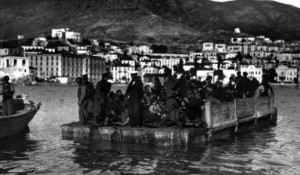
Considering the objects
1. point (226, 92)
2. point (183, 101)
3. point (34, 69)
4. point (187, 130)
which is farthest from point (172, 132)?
point (34, 69)

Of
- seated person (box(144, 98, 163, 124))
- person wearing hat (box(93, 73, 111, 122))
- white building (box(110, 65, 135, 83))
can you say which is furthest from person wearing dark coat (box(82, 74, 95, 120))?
white building (box(110, 65, 135, 83))

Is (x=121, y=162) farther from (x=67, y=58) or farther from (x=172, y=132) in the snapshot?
(x=67, y=58)

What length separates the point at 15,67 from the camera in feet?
604

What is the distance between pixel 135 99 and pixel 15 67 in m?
173

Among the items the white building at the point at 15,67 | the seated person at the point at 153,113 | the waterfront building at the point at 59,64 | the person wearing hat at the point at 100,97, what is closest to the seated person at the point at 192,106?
the seated person at the point at 153,113

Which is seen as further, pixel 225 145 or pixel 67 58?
pixel 67 58

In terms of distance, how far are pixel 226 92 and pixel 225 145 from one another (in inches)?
142

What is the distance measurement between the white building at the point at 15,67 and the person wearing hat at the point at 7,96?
162 meters

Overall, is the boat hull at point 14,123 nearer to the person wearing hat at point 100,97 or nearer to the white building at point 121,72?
the person wearing hat at point 100,97

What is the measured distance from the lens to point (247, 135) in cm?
2342

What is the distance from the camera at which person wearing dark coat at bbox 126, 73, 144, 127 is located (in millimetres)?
17984

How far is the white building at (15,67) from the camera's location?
18125 cm

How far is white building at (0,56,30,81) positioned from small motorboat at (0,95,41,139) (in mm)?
157429

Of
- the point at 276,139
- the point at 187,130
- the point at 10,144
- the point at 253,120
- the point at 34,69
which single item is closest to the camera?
the point at 187,130
